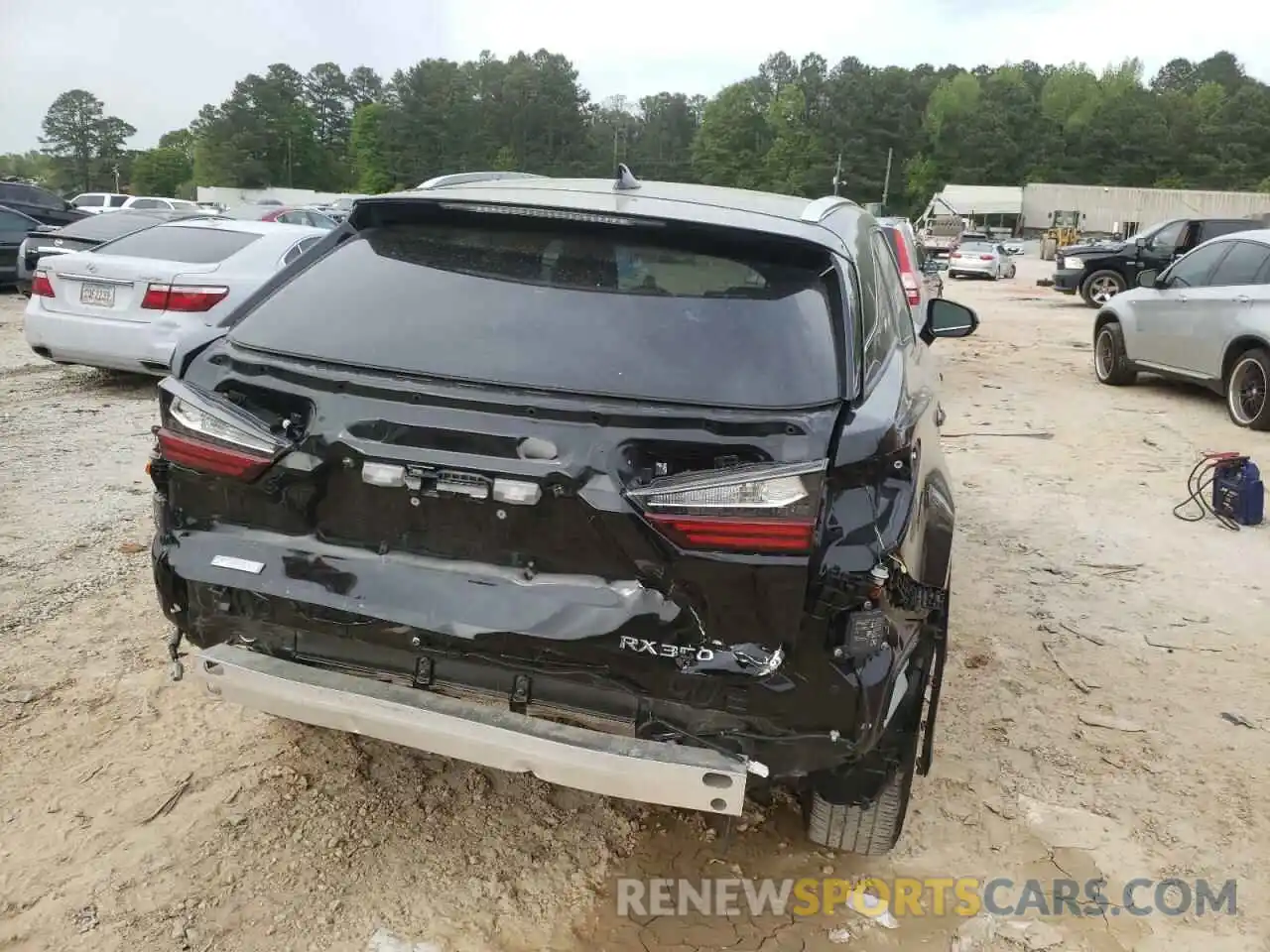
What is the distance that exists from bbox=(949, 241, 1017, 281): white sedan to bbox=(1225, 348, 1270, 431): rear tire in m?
24.4

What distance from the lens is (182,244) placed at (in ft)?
26.8

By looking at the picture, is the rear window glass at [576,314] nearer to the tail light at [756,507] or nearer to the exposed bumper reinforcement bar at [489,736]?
the tail light at [756,507]

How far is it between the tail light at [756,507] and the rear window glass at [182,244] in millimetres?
6966

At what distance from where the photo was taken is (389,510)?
2.43 metres

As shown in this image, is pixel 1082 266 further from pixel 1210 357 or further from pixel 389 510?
pixel 389 510

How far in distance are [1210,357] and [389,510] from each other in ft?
29.7

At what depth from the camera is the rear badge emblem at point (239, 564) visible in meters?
2.53

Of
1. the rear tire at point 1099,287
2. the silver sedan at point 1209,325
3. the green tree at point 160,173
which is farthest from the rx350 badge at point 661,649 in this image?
the green tree at point 160,173

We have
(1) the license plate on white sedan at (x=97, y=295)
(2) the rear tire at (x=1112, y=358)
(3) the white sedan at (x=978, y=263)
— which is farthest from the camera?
(3) the white sedan at (x=978, y=263)

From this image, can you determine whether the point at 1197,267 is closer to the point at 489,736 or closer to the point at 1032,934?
the point at 1032,934

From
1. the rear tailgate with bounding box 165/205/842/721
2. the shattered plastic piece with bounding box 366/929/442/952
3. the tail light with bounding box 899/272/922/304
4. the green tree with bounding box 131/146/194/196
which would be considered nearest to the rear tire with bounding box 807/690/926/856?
the rear tailgate with bounding box 165/205/842/721

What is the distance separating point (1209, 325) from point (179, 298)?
899cm

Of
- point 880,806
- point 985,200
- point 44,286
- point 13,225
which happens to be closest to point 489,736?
point 880,806

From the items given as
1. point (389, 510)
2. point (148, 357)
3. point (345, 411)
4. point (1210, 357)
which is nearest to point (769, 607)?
point (389, 510)
